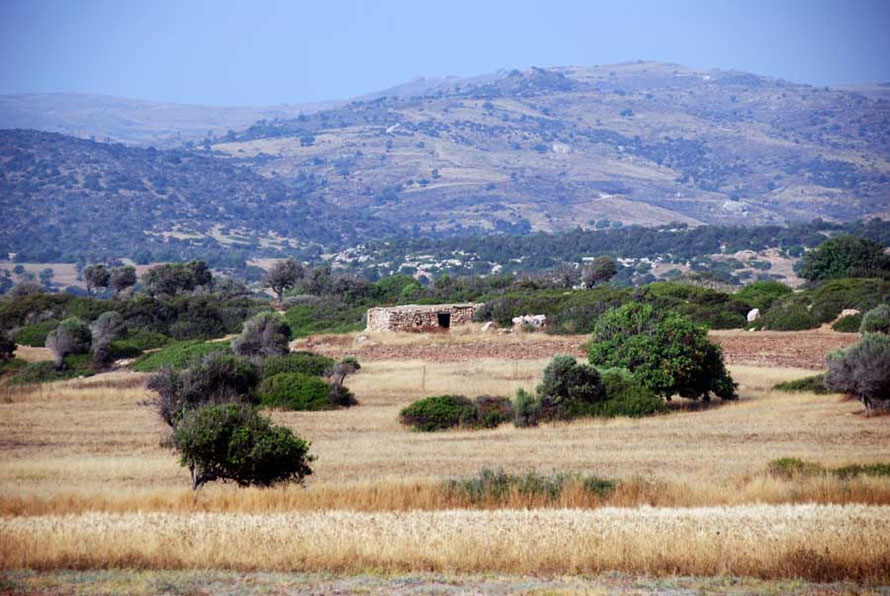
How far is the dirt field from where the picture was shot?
42.6m

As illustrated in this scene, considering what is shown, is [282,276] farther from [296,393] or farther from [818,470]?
[818,470]

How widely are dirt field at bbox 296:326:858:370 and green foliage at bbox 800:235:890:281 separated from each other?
31753 mm

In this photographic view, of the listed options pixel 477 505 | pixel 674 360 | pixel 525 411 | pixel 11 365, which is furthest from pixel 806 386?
pixel 11 365

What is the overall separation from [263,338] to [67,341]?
8.77 m

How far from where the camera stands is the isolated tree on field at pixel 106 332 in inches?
1955

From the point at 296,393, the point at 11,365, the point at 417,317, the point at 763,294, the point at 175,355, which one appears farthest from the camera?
the point at 763,294

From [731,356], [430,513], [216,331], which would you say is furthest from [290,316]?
[430,513]

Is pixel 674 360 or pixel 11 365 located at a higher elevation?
pixel 674 360

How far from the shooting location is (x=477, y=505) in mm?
17047

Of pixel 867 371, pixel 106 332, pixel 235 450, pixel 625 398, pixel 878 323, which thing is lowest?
pixel 106 332

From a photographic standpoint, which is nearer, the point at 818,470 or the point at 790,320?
the point at 818,470

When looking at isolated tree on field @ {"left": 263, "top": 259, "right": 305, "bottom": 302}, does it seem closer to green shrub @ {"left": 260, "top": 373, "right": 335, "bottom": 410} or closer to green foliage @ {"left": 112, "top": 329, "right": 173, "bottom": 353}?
green foliage @ {"left": 112, "top": 329, "right": 173, "bottom": 353}

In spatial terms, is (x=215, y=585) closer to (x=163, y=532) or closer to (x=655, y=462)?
(x=163, y=532)

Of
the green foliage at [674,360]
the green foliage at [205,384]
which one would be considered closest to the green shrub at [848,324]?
the green foliage at [674,360]
